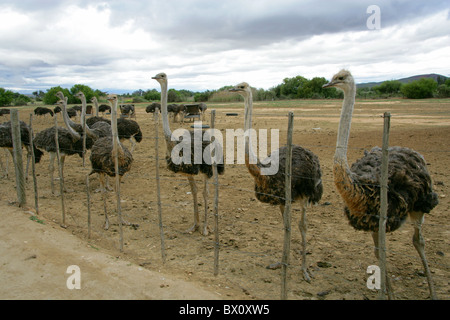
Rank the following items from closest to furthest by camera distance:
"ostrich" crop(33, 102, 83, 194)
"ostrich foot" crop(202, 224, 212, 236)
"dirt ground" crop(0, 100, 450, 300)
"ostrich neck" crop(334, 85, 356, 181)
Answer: "ostrich neck" crop(334, 85, 356, 181) < "dirt ground" crop(0, 100, 450, 300) < "ostrich foot" crop(202, 224, 212, 236) < "ostrich" crop(33, 102, 83, 194)

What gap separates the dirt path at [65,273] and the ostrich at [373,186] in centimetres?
155

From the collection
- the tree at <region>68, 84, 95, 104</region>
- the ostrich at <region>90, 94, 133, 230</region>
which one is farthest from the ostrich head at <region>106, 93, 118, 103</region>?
the tree at <region>68, 84, 95, 104</region>

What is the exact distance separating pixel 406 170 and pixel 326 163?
5.39 metres

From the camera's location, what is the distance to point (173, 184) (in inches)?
307

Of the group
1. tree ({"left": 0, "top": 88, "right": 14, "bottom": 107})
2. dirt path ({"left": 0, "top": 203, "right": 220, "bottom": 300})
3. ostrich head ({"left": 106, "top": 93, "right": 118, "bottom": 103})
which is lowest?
dirt path ({"left": 0, "top": 203, "right": 220, "bottom": 300})

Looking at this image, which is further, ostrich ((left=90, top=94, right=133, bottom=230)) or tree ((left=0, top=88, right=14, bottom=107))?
tree ((left=0, top=88, right=14, bottom=107))

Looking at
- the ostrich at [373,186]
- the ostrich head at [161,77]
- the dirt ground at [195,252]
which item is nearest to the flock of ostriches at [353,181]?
the ostrich at [373,186]

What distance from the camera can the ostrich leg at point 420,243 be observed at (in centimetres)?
350

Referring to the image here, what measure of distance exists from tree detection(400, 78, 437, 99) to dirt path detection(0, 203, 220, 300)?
4053 cm

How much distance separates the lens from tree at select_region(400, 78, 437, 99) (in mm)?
37812

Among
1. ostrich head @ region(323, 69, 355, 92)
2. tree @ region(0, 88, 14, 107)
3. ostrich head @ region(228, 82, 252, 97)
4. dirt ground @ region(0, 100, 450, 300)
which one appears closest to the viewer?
ostrich head @ region(323, 69, 355, 92)

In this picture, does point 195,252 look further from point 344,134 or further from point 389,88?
point 389,88

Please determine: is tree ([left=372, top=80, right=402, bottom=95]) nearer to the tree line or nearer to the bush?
the tree line
